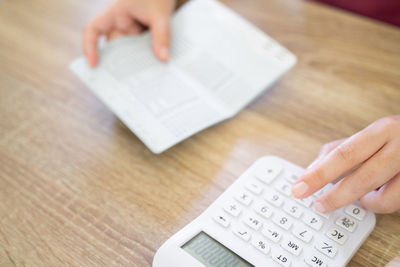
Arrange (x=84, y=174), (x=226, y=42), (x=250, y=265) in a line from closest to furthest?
(x=250, y=265) → (x=84, y=174) → (x=226, y=42)

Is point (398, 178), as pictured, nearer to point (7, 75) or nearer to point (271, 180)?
point (271, 180)

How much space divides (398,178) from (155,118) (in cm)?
33

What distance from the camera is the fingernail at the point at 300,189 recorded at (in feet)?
1.51

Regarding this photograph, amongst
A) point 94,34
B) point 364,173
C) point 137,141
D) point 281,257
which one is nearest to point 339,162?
point 364,173

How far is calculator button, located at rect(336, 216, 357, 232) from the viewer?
440 millimetres

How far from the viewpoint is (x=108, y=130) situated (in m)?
0.60

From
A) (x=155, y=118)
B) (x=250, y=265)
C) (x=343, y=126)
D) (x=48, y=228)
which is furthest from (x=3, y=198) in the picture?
(x=343, y=126)

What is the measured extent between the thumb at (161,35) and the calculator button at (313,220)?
1.17ft

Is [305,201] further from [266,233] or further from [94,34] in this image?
[94,34]

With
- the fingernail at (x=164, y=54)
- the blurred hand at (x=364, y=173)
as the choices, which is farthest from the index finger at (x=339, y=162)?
the fingernail at (x=164, y=54)

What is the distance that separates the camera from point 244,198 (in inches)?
18.7

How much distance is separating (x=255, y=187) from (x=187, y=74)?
0.82 ft

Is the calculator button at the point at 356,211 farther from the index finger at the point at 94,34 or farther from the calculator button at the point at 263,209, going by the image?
the index finger at the point at 94,34

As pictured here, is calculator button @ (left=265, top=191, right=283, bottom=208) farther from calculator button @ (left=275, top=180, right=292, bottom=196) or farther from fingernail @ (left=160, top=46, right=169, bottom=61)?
fingernail @ (left=160, top=46, right=169, bottom=61)
